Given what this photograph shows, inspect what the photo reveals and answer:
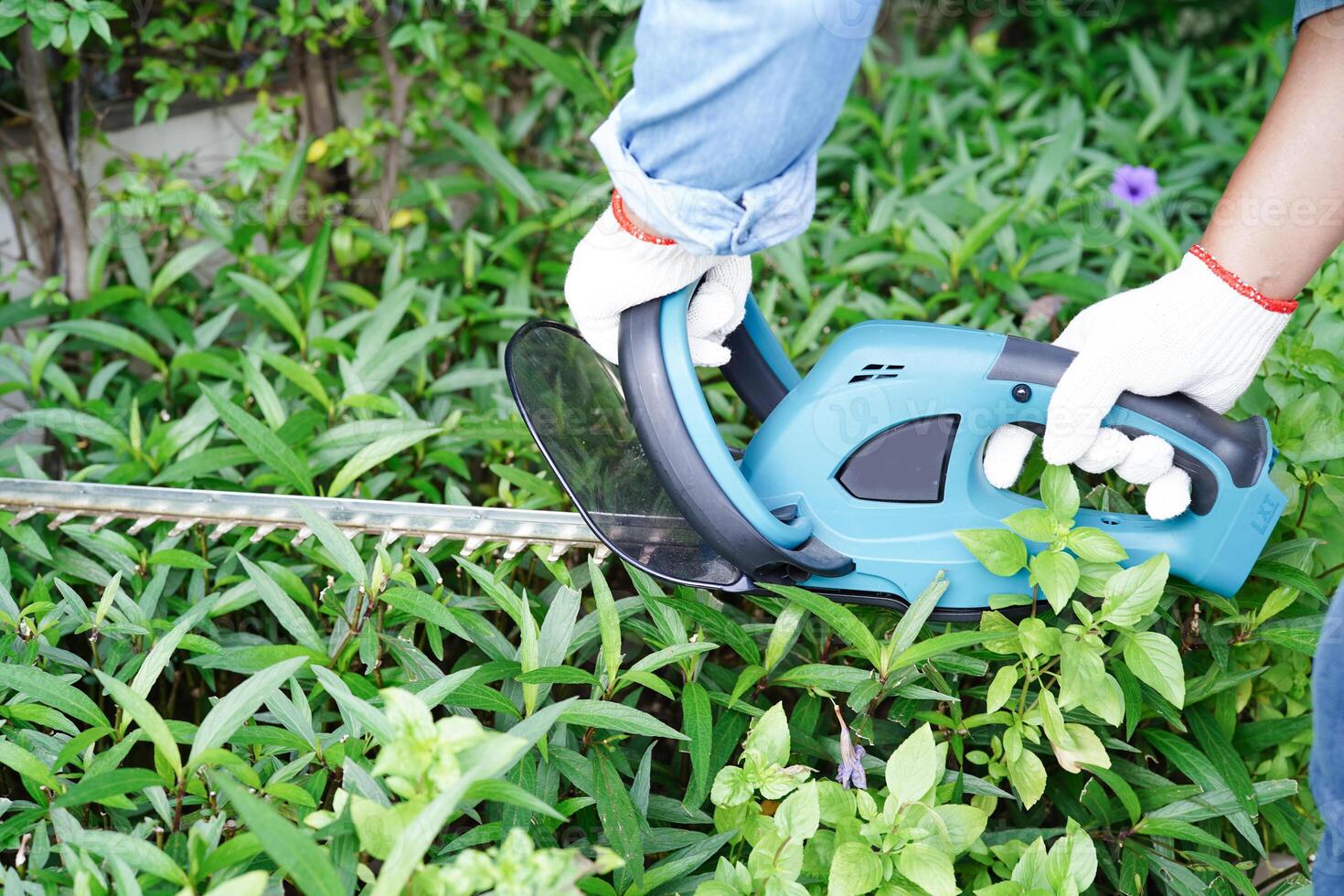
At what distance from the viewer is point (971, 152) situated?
332 centimetres

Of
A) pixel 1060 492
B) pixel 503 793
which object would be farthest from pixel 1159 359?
Result: pixel 503 793

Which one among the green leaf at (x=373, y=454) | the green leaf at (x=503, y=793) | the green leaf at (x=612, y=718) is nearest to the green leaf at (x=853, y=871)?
the green leaf at (x=612, y=718)

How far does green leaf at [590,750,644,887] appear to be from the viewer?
140 centimetres

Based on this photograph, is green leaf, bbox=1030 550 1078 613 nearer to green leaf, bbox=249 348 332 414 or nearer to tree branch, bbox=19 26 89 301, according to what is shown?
green leaf, bbox=249 348 332 414

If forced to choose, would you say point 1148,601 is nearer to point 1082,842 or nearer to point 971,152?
point 1082,842

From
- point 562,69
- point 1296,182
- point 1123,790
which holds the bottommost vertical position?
point 1123,790

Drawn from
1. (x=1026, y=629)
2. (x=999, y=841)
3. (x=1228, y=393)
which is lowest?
(x=999, y=841)

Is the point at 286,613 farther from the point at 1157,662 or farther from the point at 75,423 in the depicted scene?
the point at 1157,662

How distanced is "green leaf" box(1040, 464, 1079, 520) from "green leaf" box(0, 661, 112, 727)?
133 cm

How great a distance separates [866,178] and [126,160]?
1970mm

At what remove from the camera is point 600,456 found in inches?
68.9

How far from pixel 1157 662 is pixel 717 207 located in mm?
850

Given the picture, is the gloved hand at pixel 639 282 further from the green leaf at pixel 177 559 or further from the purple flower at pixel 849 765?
the green leaf at pixel 177 559

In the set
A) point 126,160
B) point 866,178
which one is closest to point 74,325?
point 126,160
